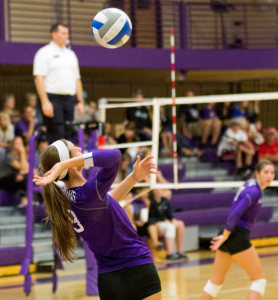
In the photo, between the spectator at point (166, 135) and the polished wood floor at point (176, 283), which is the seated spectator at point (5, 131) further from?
the spectator at point (166, 135)

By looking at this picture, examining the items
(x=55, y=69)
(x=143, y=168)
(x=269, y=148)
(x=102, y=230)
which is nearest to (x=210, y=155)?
(x=269, y=148)

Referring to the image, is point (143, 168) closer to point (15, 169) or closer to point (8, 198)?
point (15, 169)

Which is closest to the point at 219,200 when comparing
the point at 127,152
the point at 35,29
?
the point at 127,152

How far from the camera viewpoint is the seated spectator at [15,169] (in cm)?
789

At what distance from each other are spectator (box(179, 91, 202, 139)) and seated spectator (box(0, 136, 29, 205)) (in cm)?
469

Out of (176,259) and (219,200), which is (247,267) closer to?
(176,259)

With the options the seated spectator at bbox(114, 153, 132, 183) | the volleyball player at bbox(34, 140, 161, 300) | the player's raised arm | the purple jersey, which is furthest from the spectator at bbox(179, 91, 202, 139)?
the volleyball player at bbox(34, 140, 161, 300)

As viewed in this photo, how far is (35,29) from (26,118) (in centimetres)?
352

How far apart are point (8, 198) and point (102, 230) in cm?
574

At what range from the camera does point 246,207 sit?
4.46 metres

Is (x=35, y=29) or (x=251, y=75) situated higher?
(x=35, y=29)

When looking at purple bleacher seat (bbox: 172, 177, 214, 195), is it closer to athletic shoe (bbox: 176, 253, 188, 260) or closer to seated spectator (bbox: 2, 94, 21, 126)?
athletic shoe (bbox: 176, 253, 188, 260)

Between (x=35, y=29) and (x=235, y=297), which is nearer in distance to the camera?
(x=235, y=297)

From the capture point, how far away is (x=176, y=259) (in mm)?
8195
